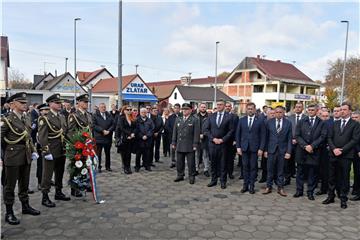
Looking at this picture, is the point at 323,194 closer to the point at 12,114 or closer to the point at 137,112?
the point at 137,112

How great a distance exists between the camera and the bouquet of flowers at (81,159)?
543 centimetres

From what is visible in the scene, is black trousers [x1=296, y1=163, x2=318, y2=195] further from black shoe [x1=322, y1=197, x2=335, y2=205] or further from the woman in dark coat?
the woman in dark coat

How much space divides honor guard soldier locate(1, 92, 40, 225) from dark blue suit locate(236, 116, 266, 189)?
4.11 m

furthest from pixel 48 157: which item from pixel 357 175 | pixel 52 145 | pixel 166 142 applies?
pixel 357 175

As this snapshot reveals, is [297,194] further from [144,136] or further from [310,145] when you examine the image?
[144,136]

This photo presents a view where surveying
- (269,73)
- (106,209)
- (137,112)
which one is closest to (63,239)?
(106,209)

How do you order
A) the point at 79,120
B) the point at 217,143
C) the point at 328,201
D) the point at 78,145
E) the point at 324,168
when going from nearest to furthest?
the point at 78,145, the point at 328,201, the point at 79,120, the point at 324,168, the point at 217,143

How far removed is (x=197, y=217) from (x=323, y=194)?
10.7ft

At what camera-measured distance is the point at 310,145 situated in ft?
19.4

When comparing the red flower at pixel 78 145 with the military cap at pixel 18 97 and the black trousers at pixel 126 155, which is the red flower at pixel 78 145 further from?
the black trousers at pixel 126 155

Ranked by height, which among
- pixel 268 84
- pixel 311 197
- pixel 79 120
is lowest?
pixel 311 197

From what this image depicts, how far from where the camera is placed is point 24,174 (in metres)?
4.60

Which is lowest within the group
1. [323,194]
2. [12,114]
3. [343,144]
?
[323,194]

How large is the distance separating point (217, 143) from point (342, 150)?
250cm
